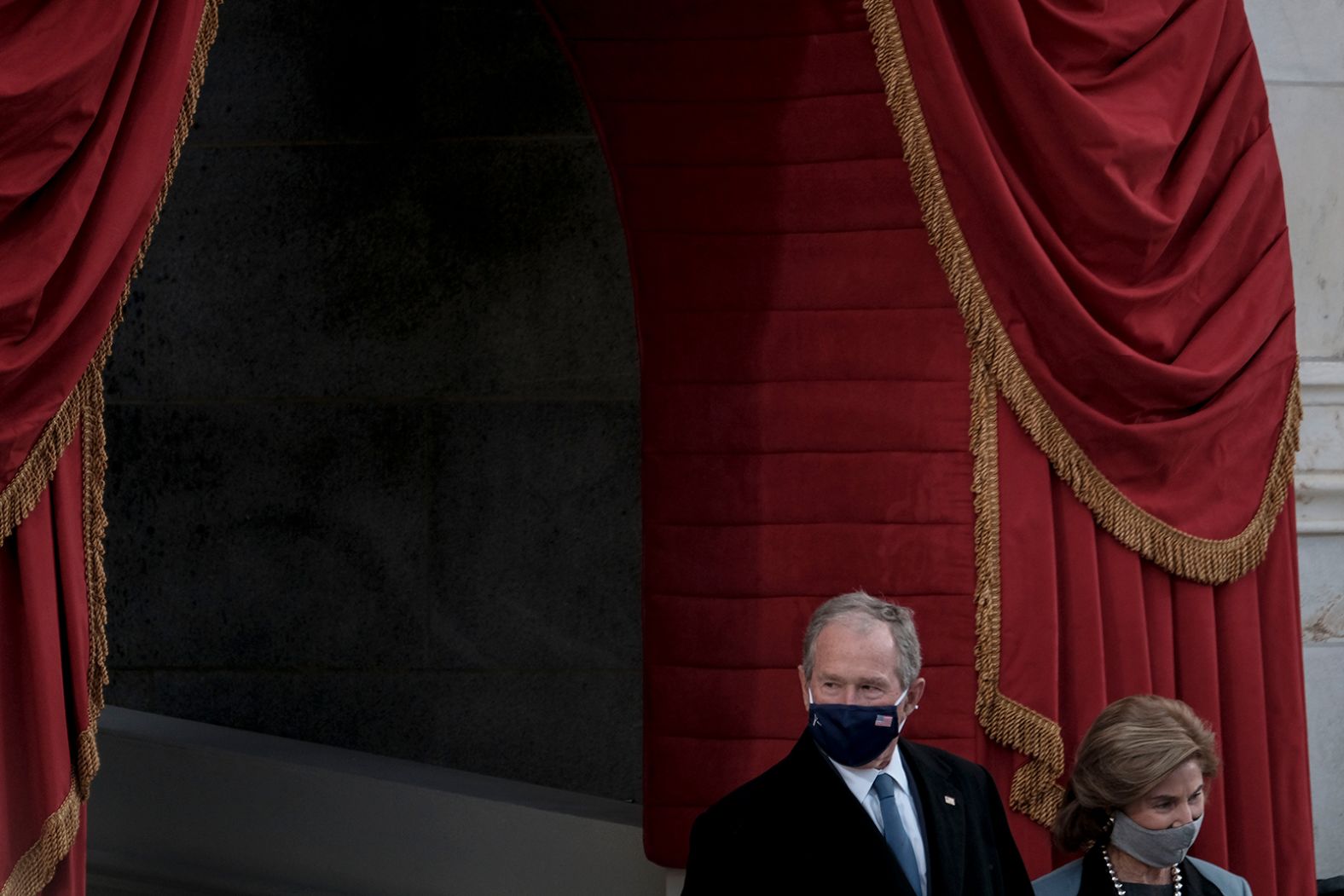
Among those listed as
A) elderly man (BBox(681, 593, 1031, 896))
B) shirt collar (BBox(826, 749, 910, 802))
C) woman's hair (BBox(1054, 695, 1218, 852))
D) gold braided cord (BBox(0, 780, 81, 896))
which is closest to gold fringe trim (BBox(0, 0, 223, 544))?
gold braided cord (BBox(0, 780, 81, 896))

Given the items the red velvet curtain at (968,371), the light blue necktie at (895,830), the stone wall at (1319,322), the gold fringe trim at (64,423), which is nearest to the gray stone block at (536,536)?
the red velvet curtain at (968,371)

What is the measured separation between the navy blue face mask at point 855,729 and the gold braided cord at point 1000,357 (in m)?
1.06

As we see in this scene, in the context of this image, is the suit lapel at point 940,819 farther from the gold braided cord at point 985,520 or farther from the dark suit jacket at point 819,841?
the gold braided cord at point 985,520

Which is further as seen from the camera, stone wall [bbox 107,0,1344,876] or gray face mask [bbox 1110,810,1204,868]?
stone wall [bbox 107,0,1344,876]

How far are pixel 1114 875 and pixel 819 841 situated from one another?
590 mm

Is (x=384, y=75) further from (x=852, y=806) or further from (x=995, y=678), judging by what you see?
(x=852, y=806)

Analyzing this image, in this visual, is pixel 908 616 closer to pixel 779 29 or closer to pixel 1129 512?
pixel 1129 512

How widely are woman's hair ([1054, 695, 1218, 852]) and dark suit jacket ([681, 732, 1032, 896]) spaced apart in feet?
1.06

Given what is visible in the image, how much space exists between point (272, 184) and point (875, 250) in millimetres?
2303

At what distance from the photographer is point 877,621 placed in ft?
6.18

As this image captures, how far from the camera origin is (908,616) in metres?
1.93

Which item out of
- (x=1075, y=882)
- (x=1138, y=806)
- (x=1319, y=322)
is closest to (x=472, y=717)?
(x=1319, y=322)

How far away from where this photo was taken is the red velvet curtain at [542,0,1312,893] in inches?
109

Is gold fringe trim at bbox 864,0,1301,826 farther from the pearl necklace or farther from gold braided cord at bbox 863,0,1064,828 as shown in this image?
the pearl necklace
